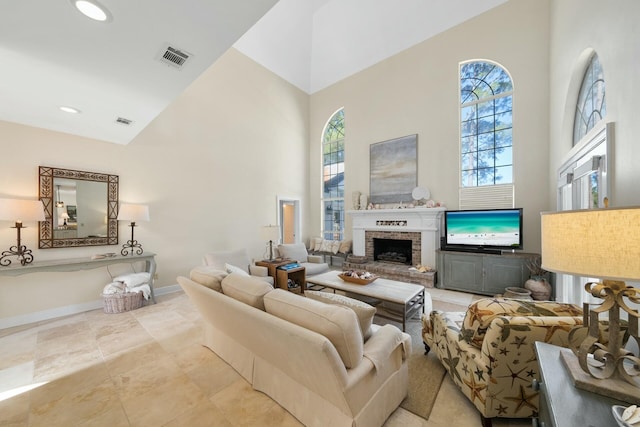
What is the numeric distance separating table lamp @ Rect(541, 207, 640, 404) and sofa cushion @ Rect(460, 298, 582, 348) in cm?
48

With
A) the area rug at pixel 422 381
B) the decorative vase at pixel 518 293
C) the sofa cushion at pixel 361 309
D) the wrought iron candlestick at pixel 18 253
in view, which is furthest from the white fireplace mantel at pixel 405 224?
the wrought iron candlestick at pixel 18 253

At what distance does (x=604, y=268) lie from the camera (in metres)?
0.84

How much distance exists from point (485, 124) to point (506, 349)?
4.81m

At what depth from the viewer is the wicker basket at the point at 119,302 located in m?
3.40

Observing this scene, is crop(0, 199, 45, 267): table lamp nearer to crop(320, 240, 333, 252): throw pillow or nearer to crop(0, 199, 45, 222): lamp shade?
crop(0, 199, 45, 222): lamp shade

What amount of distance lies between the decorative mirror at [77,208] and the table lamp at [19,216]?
0.63ft

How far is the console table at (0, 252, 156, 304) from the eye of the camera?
9.44ft

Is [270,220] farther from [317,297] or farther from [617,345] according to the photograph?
[617,345]

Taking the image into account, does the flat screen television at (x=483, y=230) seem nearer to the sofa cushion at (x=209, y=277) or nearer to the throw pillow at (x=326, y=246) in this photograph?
the throw pillow at (x=326, y=246)

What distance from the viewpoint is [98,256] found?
348 centimetres

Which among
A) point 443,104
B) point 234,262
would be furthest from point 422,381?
point 443,104

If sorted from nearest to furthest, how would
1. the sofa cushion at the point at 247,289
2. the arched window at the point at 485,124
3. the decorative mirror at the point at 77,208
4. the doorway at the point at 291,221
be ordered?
the sofa cushion at the point at 247,289, the decorative mirror at the point at 77,208, the arched window at the point at 485,124, the doorway at the point at 291,221

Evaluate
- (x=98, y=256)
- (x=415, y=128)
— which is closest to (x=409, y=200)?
(x=415, y=128)

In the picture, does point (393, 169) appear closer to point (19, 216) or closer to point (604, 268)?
point (604, 268)
